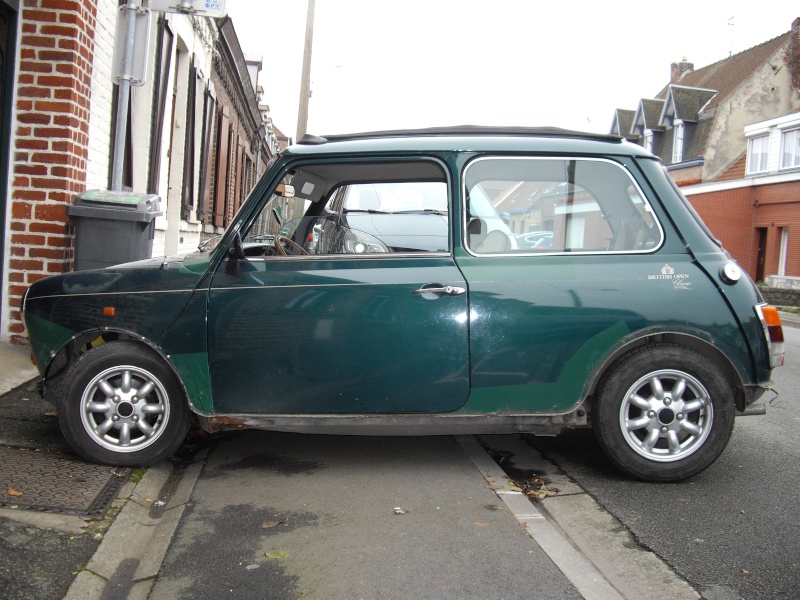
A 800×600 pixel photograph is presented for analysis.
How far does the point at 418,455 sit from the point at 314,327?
123cm

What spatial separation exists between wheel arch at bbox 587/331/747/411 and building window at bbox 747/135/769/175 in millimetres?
29615

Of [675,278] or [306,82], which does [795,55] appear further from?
[675,278]

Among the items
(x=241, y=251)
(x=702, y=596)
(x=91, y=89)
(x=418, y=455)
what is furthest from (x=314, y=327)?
(x=91, y=89)

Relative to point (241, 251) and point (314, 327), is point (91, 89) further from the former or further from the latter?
point (314, 327)

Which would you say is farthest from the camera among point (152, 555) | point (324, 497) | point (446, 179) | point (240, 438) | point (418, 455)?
point (240, 438)

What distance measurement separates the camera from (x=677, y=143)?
127 feet

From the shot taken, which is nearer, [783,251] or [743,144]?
[783,251]

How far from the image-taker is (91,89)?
7.29 m

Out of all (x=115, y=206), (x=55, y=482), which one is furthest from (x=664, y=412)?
(x=115, y=206)

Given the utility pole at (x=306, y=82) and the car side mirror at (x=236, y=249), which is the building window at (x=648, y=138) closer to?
the utility pole at (x=306, y=82)

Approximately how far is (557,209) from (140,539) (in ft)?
9.12

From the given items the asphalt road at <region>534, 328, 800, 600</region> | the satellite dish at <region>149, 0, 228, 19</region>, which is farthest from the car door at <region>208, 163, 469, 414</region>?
the satellite dish at <region>149, 0, 228, 19</region>

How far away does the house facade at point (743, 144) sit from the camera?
3006 centimetres

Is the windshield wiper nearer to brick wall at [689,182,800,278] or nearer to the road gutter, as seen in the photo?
the road gutter
